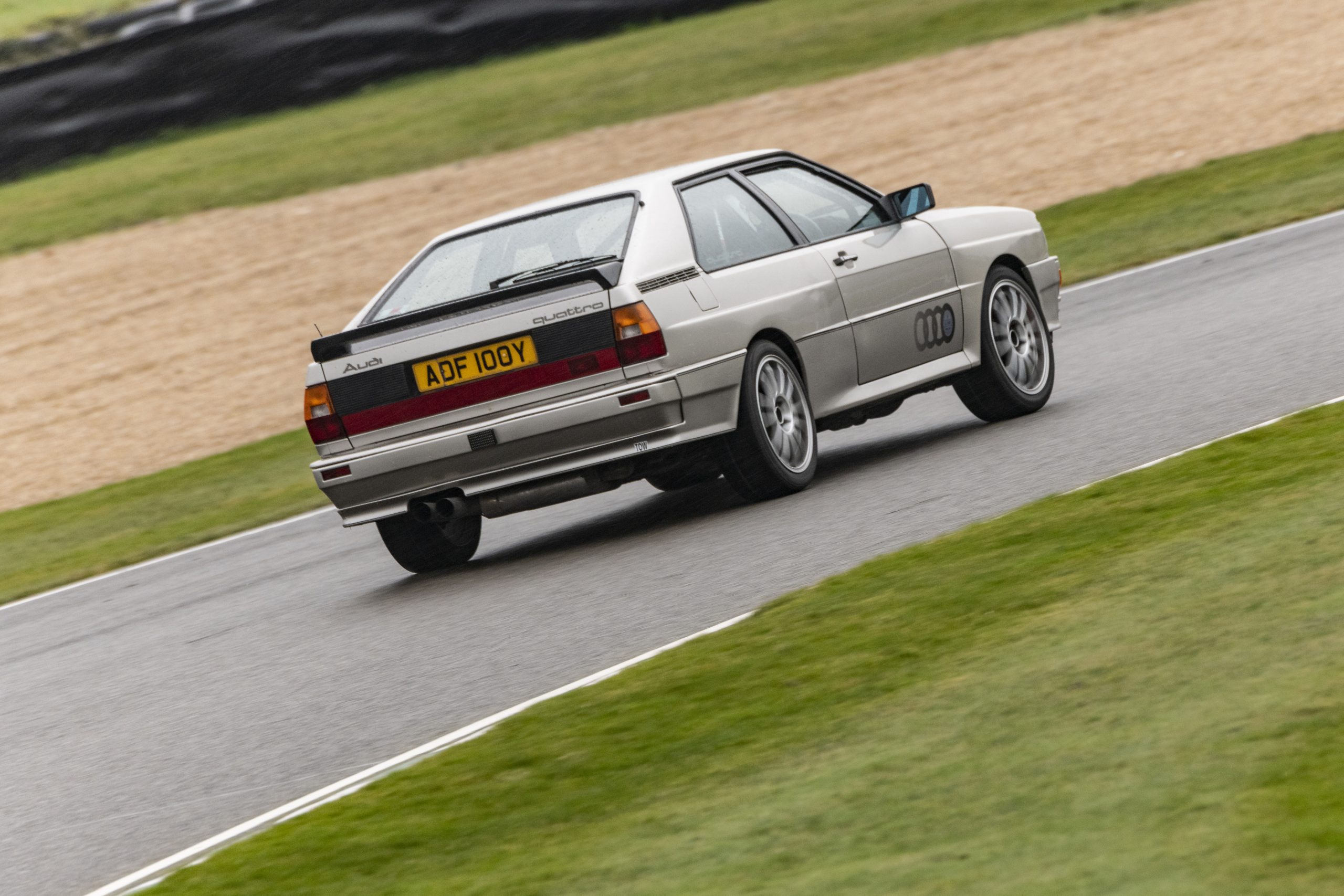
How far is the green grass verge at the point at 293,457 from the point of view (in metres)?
12.9

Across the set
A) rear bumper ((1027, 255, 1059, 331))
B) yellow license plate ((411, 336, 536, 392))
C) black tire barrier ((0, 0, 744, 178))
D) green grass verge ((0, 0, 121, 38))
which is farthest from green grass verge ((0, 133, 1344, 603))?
green grass verge ((0, 0, 121, 38))

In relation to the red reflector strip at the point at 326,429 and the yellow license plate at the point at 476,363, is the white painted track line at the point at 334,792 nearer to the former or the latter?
the yellow license plate at the point at 476,363

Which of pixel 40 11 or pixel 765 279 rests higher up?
pixel 40 11

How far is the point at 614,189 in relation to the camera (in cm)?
948

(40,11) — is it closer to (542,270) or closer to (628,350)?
(542,270)

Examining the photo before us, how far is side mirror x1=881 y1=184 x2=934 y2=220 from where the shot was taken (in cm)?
1000

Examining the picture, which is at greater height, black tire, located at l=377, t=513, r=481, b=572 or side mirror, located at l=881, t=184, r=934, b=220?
side mirror, located at l=881, t=184, r=934, b=220

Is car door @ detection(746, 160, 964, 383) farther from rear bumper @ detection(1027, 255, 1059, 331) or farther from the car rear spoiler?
the car rear spoiler

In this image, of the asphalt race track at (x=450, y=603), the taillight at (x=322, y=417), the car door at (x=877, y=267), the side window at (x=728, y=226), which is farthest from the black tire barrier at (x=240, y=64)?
the taillight at (x=322, y=417)

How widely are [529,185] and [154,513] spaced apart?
465 inches

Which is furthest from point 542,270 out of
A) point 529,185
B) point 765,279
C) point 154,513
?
point 529,185

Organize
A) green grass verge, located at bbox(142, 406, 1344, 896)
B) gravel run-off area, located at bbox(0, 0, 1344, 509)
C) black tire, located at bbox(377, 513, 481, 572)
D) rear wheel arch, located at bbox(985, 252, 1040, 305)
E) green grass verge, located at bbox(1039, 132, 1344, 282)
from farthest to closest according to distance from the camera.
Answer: gravel run-off area, located at bbox(0, 0, 1344, 509) < green grass verge, located at bbox(1039, 132, 1344, 282) < rear wheel arch, located at bbox(985, 252, 1040, 305) < black tire, located at bbox(377, 513, 481, 572) < green grass verge, located at bbox(142, 406, 1344, 896)

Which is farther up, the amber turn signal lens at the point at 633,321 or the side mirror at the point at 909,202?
the side mirror at the point at 909,202

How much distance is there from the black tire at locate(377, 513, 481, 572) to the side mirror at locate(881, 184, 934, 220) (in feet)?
8.31
